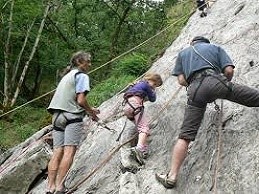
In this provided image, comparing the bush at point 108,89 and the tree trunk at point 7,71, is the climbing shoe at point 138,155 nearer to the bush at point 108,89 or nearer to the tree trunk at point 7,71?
the bush at point 108,89

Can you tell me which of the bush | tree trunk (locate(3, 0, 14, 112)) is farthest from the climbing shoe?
tree trunk (locate(3, 0, 14, 112))

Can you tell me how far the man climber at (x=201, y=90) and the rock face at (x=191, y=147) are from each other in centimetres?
39

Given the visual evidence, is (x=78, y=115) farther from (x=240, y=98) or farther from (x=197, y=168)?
(x=240, y=98)

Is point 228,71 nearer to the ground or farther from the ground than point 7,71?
farther from the ground

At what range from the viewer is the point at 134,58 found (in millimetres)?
A: 16219

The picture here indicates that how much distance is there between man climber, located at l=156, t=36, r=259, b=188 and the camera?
6316 millimetres

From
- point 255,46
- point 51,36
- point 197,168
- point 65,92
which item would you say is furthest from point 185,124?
point 51,36

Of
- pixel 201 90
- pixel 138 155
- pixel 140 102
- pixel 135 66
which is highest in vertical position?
pixel 201 90

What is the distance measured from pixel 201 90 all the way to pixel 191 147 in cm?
109

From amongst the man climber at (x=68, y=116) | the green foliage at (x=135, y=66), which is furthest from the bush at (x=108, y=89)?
the man climber at (x=68, y=116)

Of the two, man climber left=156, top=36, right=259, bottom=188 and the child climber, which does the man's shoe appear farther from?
the child climber

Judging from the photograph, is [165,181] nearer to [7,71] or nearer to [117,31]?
[7,71]

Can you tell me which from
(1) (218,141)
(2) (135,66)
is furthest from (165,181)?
(2) (135,66)

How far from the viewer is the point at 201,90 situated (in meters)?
6.36
